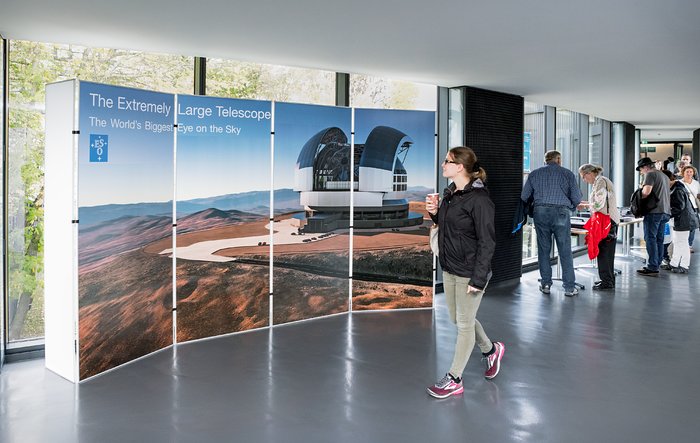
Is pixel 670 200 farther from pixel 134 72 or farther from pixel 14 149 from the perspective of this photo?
pixel 14 149

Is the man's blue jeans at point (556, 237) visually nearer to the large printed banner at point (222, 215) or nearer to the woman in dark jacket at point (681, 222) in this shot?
the woman in dark jacket at point (681, 222)

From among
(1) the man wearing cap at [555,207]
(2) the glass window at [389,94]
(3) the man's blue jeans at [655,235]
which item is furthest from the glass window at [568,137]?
(2) the glass window at [389,94]

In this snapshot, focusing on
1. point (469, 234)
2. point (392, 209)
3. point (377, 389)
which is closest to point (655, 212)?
point (392, 209)

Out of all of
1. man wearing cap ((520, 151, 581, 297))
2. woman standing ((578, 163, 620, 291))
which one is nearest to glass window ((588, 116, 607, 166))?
woman standing ((578, 163, 620, 291))

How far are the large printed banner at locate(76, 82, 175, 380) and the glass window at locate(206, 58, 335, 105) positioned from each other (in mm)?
1051

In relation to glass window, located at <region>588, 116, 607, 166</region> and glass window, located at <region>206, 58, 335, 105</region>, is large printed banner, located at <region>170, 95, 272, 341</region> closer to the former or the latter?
glass window, located at <region>206, 58, 335, 105</region>

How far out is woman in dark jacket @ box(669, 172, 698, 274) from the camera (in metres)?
10.1

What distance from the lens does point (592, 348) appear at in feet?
19.1

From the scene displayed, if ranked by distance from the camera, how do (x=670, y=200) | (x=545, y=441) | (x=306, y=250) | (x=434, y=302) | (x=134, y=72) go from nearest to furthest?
(x=545, y=441) → (x=134, y=72) → (x=306, y=250) → (x=434, y=302) → (x=670, y=200)

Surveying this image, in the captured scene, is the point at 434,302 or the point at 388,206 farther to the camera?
the point at 434,302

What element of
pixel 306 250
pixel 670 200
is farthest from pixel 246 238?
pixel 670 200

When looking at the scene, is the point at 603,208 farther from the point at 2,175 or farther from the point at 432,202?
the point at 2,175

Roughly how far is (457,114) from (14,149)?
5.15 metres

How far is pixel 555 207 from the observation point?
8.29 m
